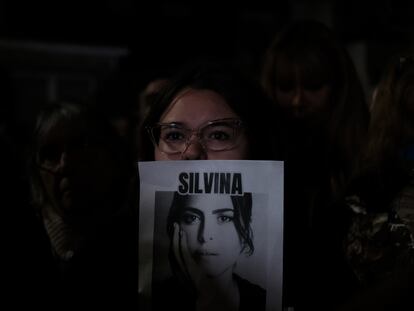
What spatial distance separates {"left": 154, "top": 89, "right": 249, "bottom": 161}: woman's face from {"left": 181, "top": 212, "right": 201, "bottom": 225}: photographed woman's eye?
200mm

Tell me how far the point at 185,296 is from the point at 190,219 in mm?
134

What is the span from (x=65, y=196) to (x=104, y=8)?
904 centimetres

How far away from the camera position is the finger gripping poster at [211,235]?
3.25 ft

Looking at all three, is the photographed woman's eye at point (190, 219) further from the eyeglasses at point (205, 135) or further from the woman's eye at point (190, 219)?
the eyeglasses at point (205, 135)

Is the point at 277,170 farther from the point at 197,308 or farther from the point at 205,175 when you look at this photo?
the point at 197,308

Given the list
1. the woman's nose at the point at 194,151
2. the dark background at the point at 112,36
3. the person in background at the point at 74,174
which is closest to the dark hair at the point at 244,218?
the woman's nose at the point at 194,151

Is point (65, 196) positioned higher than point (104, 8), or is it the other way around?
point (104, 8)

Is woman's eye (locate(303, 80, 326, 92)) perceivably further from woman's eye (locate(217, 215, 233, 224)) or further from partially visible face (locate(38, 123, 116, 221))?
woman's eye (locate(217, 215, 233, 224))

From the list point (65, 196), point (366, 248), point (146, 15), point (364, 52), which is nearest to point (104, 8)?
point (146, 15)

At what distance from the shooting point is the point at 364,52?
4.30 metres

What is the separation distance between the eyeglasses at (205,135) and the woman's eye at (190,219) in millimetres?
225

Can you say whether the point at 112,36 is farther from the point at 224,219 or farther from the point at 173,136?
the point at 224,219

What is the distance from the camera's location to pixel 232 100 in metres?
1.32

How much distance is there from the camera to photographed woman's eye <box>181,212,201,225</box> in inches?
40.0
